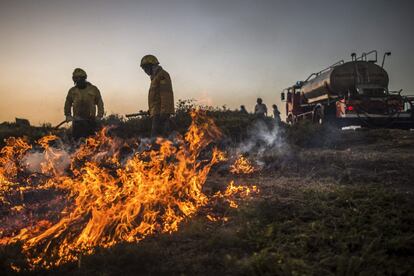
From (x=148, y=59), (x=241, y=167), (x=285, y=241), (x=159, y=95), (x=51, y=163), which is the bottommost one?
(x=285, y=241)

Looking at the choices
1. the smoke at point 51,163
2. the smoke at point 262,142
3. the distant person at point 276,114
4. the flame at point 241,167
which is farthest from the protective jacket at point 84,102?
the distant person at point 276,114

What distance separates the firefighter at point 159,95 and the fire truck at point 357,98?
10208 millimetres

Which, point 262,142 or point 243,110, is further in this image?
point 243,110

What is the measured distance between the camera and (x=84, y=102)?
10.1m

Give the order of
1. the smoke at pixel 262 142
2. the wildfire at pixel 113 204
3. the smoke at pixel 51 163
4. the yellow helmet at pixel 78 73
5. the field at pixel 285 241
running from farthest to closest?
the smoke at pixel 262 142 → the yellow helmet at pixel 78 73 → the smoke at pixel 51 163 → the wildfire at pixel 113 204 → the field at pixel 285 241

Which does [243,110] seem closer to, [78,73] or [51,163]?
[78,73]

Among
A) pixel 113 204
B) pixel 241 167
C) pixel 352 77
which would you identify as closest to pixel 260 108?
pixel 352 77

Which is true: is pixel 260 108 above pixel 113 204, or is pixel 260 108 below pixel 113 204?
above

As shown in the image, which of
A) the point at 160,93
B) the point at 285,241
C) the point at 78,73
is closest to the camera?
the point at 285,241

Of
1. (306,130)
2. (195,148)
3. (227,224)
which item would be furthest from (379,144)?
(227,224)

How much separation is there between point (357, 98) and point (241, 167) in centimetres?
945

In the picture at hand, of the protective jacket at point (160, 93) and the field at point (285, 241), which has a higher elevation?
the protective jacket at point (160, 93)

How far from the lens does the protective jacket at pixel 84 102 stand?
398 inches

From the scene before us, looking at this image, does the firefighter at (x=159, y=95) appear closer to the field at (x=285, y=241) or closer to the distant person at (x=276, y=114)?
the field at (x=285, y=241)
